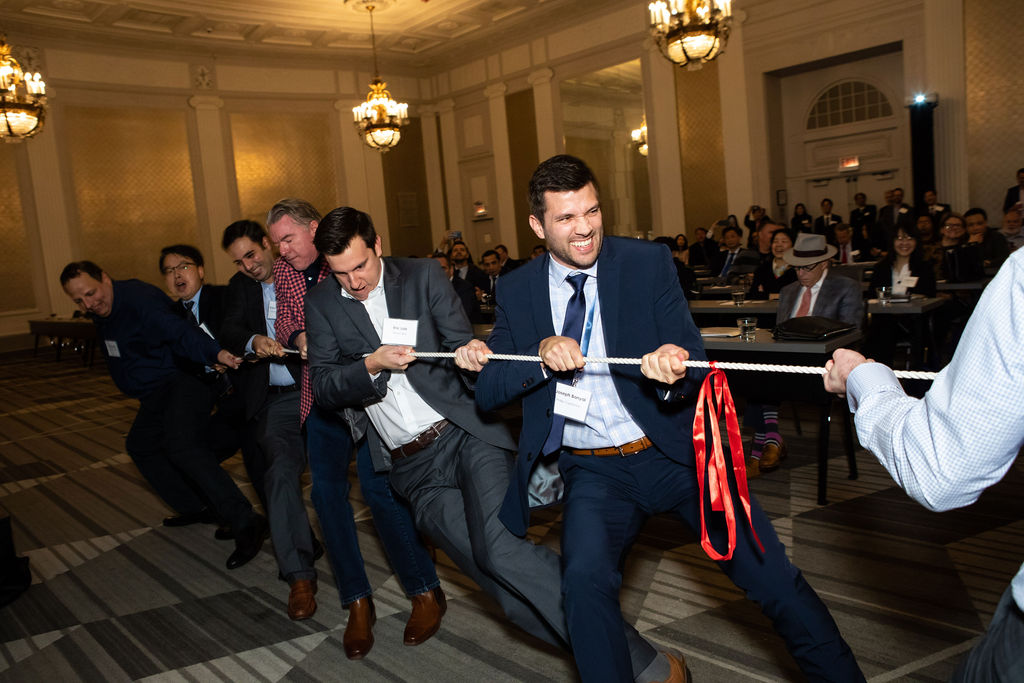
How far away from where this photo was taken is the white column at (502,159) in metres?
16.4

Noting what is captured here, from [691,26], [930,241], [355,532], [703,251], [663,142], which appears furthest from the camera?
[663,142]

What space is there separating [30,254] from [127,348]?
12.0 m

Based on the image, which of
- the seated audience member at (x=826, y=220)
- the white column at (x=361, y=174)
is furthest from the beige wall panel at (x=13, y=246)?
the seated audience member at (x=826, y=220)

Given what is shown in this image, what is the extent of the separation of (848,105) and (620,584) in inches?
487

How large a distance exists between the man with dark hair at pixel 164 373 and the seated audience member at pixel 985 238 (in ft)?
22.8

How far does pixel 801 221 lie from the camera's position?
1215 centimetres

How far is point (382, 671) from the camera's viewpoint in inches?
107

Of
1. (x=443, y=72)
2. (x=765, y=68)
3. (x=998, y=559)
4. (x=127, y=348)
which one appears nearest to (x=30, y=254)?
(x=443, y=72)

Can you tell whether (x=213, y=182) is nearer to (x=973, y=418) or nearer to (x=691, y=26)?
(x=691, y=26)

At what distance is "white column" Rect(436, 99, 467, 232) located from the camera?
17672 mm

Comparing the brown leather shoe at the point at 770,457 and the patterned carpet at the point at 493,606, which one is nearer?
the patterned carpet at the point at 493,606

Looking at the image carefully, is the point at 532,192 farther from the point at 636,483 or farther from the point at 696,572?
the point at 696,572

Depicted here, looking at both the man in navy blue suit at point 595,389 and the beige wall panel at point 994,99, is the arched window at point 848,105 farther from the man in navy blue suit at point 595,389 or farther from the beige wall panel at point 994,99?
the man in navy blue suit at point 595,389

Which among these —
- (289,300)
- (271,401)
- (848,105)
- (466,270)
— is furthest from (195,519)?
(848,105)
